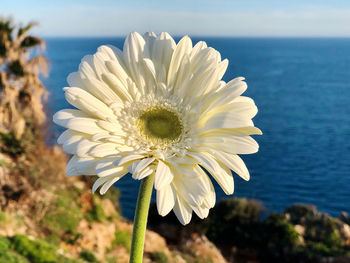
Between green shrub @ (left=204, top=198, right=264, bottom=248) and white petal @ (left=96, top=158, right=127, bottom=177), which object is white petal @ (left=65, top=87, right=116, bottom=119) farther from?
green shrub @ (left=204, top=198, right=264, bottom=248)

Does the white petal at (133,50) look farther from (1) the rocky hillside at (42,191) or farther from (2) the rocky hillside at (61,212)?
(1) the rocky hillside at (42,191)

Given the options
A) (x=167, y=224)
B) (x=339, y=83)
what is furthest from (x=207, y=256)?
(x=339, y=83)

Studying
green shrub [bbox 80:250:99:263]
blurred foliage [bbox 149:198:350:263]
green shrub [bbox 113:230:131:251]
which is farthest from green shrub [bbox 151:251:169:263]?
blurred foliage [bbox 149:198:350:263]

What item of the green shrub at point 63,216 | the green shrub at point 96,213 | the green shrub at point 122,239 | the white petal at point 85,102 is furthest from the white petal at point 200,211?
the green shrub at point 96,213

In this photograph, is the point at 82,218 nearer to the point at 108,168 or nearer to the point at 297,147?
the point at 108,168

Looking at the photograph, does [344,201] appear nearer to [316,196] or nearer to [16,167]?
[316,196]

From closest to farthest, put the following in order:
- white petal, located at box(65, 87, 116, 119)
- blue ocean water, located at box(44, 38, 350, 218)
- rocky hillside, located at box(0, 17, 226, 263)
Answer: white petal, located at box(65, 87, 116, 119) → rocky hillside, located at box(0, 17, 226, 263) → blue ocean water, located at box(44, 38, 350, 218)
